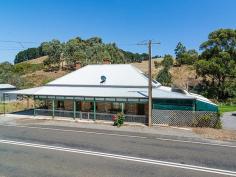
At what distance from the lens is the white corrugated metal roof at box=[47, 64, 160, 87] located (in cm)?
3093

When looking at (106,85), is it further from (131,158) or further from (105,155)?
(131,158)

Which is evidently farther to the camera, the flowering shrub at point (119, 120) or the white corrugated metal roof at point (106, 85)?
the white corrugated metal roof at point (106, 85)

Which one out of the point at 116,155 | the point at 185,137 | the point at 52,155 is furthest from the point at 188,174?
the point at 185,137

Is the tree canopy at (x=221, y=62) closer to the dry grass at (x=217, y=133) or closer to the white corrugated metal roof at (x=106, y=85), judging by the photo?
the white corrugated metal roof at (x=106, y=85)

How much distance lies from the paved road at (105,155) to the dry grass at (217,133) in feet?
7.95

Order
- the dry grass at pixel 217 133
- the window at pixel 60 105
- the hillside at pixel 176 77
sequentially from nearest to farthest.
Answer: the dry grass at pixel 217 133
the window at pixel 60 105
the hillside at pixel 176 77

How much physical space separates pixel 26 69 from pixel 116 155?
94.8 m

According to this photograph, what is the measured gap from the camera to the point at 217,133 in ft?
70.9

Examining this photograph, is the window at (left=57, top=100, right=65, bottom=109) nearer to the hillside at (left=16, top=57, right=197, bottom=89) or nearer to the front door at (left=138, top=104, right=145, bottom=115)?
the front door at (left=138, top=104, right=145, bottom=115)

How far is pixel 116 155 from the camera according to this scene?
1523 centimetres

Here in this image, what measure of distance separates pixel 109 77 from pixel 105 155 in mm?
17733

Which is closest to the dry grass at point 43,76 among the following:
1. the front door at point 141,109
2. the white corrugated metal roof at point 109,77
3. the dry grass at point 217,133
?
the white corrugated metal roof at point 109,77

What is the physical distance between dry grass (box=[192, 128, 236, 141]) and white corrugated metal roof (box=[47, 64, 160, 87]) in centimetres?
880

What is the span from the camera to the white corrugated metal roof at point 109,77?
30.9 meters
